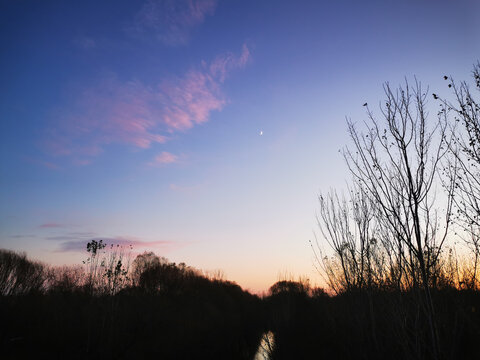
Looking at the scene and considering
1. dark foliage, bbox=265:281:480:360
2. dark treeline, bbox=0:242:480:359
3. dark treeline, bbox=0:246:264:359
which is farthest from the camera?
dark treeline, bbox=0:246:264:359

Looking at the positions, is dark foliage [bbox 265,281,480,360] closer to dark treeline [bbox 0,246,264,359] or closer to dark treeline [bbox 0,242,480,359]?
dark treeline [bbox 0,242,480,359]

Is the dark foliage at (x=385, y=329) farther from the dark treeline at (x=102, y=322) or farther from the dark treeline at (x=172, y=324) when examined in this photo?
the dark treeline at (x=102, y=322)

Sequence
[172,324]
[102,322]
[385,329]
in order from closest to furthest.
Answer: [385,329]
[102,322]
[172,324]

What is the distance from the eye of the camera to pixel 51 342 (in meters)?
15.0

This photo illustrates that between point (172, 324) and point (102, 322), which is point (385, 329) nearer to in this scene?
point (102, 322)

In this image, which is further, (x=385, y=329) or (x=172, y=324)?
(x=172, y=324)

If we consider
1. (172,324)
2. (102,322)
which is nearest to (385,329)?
(102,322)

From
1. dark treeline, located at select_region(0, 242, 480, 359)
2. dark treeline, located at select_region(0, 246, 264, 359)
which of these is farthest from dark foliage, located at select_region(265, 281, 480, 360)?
dark treeline, located at select_region(0, 246, 264, 359)

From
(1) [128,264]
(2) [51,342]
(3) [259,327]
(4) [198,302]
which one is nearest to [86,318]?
(2) [51,342]

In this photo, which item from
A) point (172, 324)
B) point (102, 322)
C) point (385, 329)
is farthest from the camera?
point (172, 324)

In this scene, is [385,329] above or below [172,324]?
above

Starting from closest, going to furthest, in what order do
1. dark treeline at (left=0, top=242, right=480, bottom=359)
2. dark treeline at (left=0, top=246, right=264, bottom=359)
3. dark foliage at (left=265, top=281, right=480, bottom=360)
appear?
dark foliage at (left=265, top=281, right=480, bottom=360), dark treeline at (left=0, top=242, right=480, bottom=359), dark treeline at (left=0, top=246, right=264, bottom=359)

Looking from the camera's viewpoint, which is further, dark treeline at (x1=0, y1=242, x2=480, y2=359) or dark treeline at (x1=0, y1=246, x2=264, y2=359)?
dark treeline at (x1=0, y1=246, x2=264, y2=359)

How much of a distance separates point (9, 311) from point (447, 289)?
2552 centimetres
